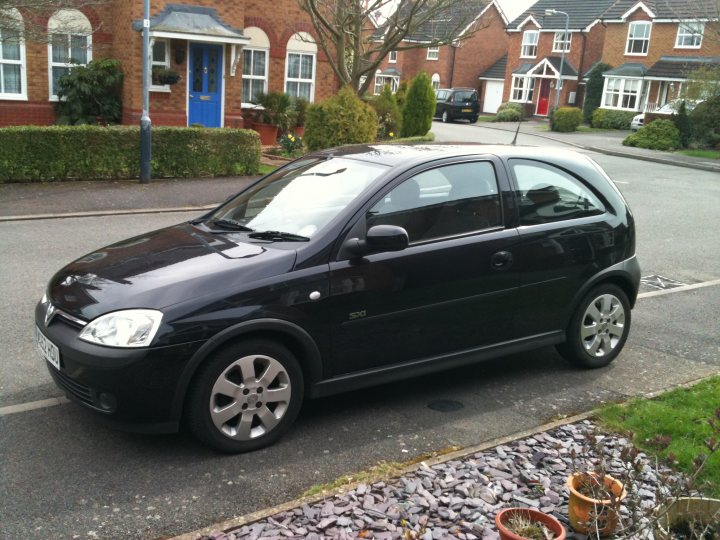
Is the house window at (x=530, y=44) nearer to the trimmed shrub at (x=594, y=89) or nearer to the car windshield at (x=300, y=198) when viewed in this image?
the trimmed shrub at (x=594, y=89)

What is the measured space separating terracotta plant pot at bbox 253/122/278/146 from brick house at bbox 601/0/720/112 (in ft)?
98.0

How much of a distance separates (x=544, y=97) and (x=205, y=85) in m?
37.8

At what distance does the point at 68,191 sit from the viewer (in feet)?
44.0

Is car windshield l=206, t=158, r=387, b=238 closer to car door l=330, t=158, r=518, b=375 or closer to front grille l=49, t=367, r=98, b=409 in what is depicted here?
car door l=330, t=158, r=518, b=375

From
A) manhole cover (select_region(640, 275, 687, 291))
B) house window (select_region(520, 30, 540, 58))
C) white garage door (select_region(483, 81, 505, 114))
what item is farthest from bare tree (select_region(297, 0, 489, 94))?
white garage door (select_region(483, 81, 505, 114))

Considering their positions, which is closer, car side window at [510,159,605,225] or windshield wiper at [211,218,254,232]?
windshield wiper at [211,218,254,232]

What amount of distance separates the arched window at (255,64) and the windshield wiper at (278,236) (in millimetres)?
19110

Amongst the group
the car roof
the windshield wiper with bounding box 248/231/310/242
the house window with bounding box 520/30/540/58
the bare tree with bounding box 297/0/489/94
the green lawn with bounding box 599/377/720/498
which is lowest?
the green lawn with bounding box 599/377/720/498

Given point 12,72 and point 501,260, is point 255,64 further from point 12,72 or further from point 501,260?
point 501,260

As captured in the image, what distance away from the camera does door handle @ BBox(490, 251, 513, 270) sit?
543cm

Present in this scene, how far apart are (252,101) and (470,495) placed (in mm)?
21173

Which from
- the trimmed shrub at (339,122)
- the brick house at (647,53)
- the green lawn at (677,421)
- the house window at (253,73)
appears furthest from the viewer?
the brick house at (647,53)

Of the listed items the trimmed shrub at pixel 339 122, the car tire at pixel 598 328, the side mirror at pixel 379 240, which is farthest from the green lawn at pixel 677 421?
the trimmed shrub at pixel 339 122

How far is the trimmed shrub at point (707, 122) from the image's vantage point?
32594 mm
